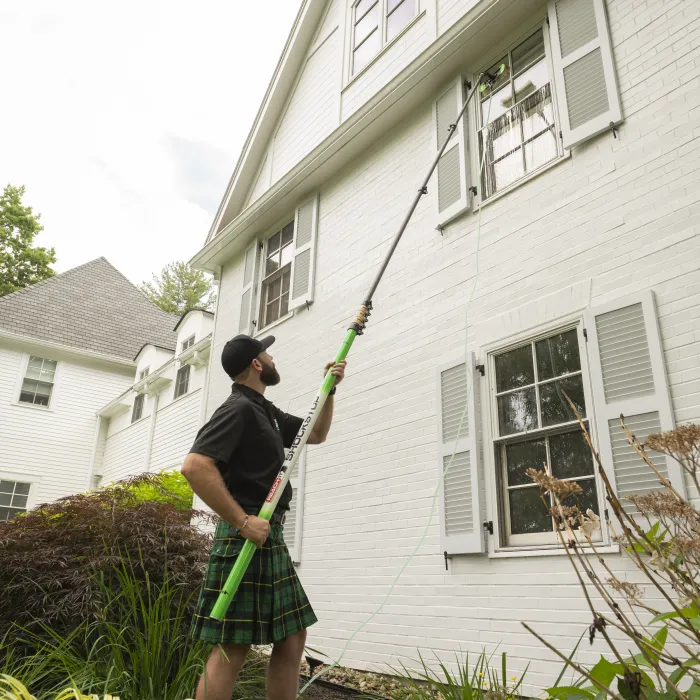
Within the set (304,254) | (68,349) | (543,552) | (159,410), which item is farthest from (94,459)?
(543,552)

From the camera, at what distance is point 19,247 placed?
20.4m

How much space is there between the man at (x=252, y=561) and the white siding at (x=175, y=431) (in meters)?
8.44

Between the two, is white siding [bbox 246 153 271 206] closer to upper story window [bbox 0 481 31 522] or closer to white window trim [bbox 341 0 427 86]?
white window trim [bbox 341 0 427 86]

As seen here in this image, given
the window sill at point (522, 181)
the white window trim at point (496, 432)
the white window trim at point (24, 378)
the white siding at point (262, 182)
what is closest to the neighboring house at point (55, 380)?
the white window trim at point (24, 378)

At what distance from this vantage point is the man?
7.38 feet

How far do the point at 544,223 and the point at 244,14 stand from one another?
330 inches

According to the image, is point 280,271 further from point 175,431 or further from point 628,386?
point 175,431

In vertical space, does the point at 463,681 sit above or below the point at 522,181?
below

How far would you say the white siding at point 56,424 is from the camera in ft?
45.1

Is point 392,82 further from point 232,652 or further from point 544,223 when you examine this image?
point 232,652

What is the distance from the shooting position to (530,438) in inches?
165

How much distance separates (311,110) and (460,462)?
5.71m

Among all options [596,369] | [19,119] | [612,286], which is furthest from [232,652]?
[19,119]

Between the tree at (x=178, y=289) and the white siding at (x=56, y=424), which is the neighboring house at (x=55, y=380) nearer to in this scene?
the white siding at (x=56, y=424)
